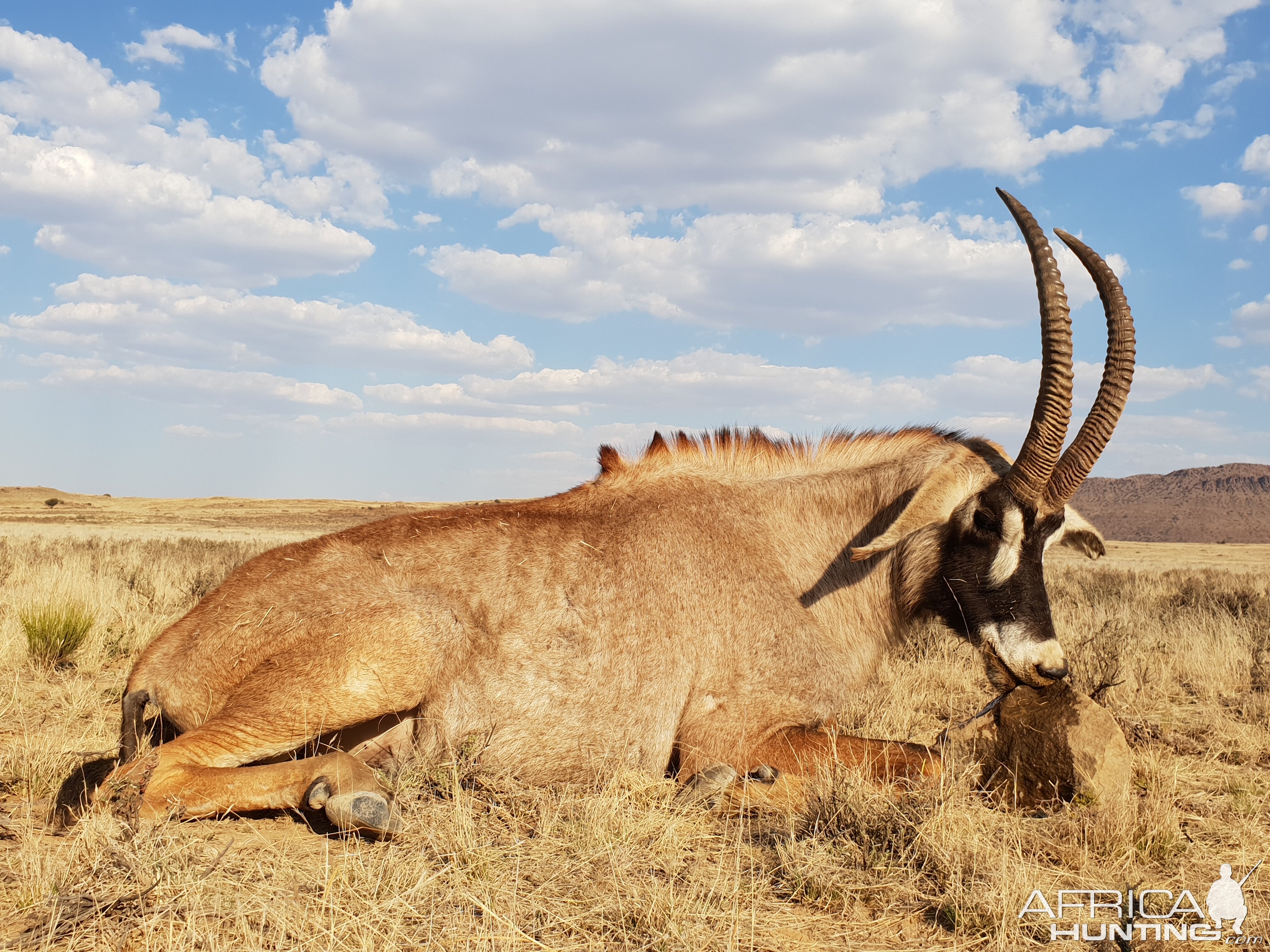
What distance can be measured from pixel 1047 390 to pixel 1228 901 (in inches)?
122

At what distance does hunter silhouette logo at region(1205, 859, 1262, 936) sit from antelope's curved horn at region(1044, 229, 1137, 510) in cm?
239

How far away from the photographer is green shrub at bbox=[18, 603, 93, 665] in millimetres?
9656

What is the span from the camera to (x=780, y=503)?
638 centimetres

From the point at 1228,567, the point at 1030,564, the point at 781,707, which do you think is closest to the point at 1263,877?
the point at 1030,564

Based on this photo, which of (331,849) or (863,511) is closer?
(331,849)

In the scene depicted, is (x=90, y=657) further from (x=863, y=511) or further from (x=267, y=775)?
(x=863, y=511)

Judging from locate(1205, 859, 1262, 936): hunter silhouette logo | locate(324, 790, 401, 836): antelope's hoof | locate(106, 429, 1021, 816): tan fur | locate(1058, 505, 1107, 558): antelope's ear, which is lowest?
locate(1205, 859, 1262, 936): hunter silhouette logo

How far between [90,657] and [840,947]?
31.2 feet

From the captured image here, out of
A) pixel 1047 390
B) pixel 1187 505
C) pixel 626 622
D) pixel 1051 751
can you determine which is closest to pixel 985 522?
pixel 1047 390

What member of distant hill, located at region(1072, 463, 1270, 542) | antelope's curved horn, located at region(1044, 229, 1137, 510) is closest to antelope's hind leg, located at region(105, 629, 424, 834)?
antelope's curved horn, located at region(1044, 229, 1137, 510)

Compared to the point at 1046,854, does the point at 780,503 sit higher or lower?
higher

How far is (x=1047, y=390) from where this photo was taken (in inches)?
227

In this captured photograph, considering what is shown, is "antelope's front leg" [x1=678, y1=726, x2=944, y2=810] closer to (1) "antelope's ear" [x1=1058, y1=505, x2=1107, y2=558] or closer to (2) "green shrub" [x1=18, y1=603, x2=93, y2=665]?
(1) "antelope's ear" [x1=1058, y1=505, x2=1107, y2=558]

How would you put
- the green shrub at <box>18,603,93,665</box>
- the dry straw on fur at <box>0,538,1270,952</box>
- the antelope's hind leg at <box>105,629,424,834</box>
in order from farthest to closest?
1. the green shrub at <box>18,603,93,665</box>
2. the antelope's hind leg at <box>105,629,424,834</box>
3. the dry straw on fur at <box>0,538,1270,952</box>
